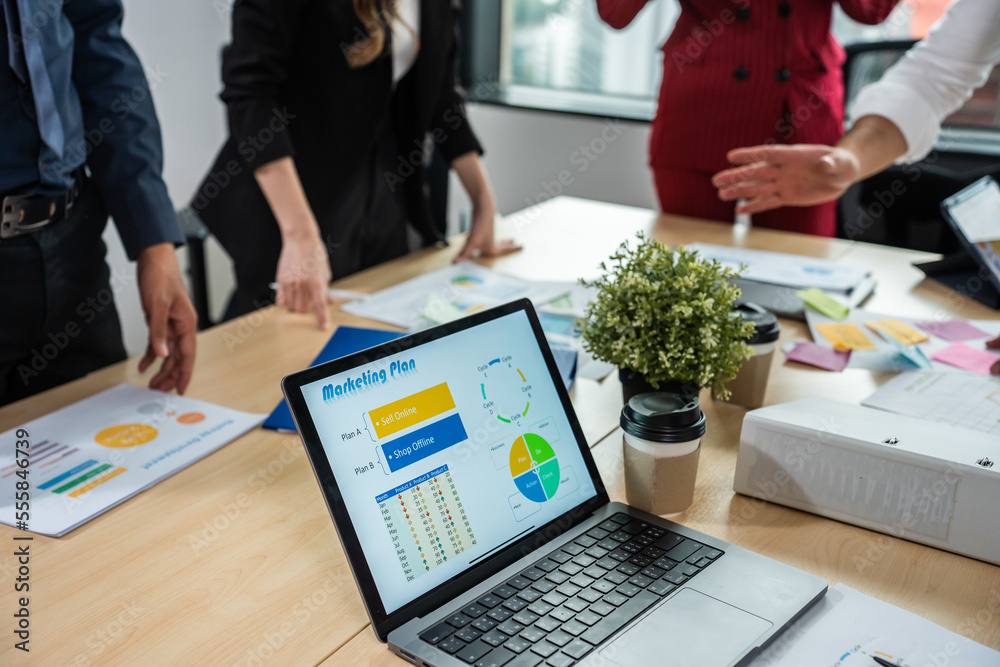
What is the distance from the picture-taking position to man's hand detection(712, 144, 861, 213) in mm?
1517

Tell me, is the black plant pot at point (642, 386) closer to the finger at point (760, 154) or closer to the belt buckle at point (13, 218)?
the finger at point (760, 154)

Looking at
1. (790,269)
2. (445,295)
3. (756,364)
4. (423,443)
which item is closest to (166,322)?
(445,295)

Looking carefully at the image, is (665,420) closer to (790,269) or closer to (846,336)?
(846,336)

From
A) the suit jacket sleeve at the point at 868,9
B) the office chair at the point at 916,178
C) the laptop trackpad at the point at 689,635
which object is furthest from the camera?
the office chair at the point at 916,178

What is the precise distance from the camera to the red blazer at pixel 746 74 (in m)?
1.84

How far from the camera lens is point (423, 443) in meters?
0.78

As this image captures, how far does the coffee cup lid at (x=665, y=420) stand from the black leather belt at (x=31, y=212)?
89 centimetres

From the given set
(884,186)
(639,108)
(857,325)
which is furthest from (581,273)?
(639,108)

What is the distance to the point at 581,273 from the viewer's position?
1.74 meters

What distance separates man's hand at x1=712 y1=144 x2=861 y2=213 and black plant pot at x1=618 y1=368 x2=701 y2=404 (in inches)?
23.0

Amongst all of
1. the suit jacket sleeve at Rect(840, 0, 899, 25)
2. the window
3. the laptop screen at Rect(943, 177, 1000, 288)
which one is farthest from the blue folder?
the window

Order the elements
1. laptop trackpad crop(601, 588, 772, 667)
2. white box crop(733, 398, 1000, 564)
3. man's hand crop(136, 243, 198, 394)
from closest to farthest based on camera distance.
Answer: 1. laptop trackpad crop(601, 588, 772, 667)
2. white box crop(733, 398, 1000, 564)
3. man's hand crop(136, 243, 198, 394)

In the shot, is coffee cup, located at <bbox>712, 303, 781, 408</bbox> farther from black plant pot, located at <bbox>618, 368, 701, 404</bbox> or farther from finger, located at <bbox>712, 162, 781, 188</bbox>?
finger, located at <bbox>712, 162, 781, 188</bbox>

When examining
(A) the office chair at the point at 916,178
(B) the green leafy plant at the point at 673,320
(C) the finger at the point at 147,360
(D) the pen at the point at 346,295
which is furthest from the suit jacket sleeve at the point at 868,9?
(C) the finger at the point at 147,360
